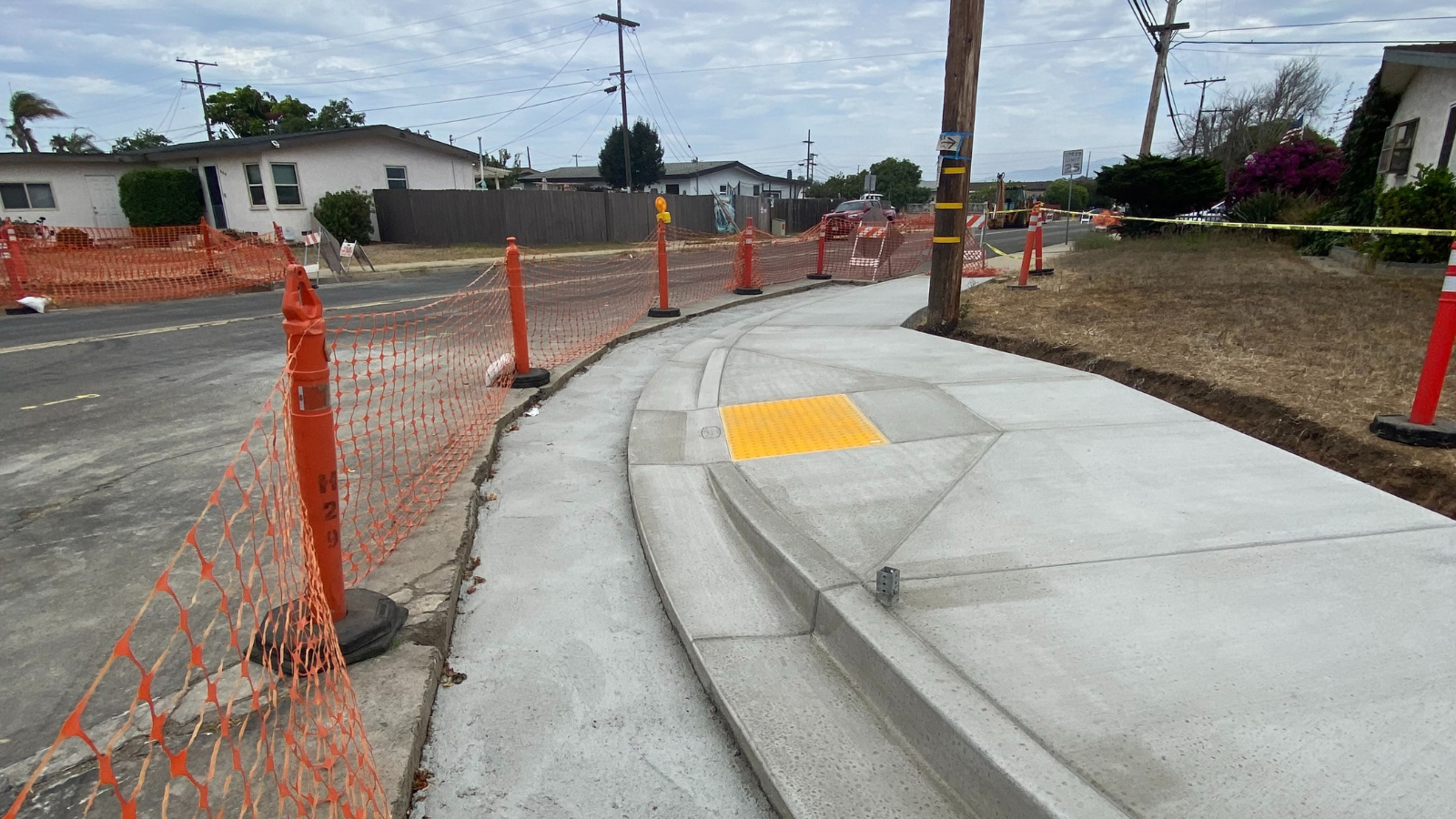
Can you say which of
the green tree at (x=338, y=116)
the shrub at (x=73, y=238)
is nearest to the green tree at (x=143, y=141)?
the green tree at (x=338, y=116)

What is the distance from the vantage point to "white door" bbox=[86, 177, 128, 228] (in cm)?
2697

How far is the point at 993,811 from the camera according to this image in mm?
1995

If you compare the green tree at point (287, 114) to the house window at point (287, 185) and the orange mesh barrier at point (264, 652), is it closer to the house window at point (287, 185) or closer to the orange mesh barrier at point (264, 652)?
the house window at point (287, 185)

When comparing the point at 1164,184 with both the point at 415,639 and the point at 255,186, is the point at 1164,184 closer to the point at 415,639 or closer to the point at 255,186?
the point at 415,639

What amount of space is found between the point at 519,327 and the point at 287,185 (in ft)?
75.0

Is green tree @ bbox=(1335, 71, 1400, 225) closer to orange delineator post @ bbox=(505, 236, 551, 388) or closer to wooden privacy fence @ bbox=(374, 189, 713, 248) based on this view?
orange delineator post @ bbox=(505, 236, 551, 388)

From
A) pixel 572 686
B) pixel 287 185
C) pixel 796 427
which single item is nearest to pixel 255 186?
pixel 287 185

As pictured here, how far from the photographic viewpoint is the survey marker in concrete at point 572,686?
2205 millimetres

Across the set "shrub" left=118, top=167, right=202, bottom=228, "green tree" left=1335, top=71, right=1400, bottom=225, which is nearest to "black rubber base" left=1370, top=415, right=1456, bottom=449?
Result: "green tree" left=1335, top=71, right=1400, bottom=225

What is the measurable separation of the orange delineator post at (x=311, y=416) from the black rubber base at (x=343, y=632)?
0.16 meters

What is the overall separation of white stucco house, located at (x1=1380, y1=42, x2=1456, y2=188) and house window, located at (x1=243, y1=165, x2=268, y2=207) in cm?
2845

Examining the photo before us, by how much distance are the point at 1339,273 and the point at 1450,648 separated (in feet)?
35.3

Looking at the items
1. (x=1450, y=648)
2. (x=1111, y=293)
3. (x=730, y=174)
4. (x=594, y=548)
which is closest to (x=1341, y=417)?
(x=1450, y=648)

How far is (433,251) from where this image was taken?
2405cm
